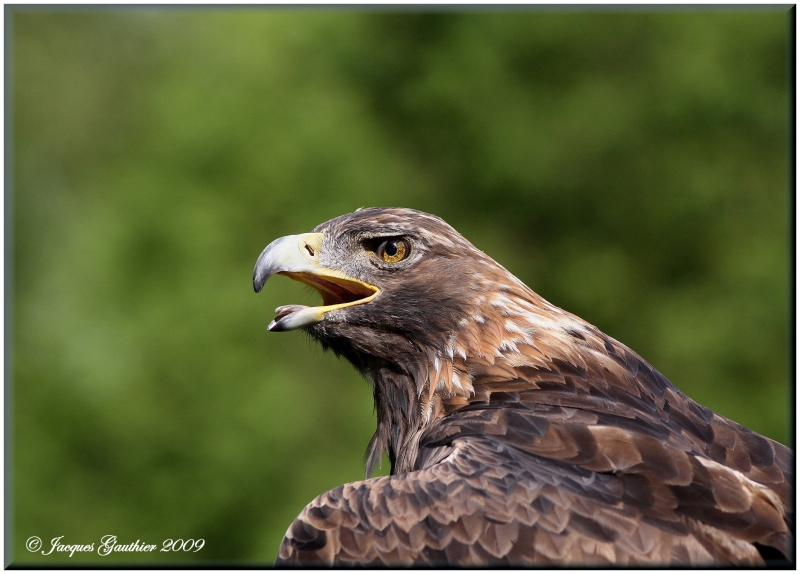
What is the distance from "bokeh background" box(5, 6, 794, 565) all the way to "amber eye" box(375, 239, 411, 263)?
6.78m

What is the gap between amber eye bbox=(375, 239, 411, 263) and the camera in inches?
142

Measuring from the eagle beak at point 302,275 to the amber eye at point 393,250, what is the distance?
13cm

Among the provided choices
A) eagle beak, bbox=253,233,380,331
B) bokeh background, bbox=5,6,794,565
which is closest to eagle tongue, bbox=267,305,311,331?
eagle beak, bbox=253,233,380,331

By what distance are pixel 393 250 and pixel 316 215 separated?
7.68m

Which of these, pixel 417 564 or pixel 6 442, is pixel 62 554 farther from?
pixel 417 564

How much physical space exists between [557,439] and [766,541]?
2.17 feet

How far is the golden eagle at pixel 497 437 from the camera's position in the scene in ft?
8.50

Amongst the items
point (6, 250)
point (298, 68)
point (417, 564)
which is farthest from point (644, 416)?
point (298, 68)

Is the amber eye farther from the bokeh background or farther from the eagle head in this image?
the bokeh background

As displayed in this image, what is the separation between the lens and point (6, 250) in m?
4.43

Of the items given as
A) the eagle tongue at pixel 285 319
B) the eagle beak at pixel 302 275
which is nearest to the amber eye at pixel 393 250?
the eagle beak at pixel 302 275

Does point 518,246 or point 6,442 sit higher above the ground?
point 6,442

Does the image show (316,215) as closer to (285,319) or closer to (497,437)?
(285,319)

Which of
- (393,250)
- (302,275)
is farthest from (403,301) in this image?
(302,275)
